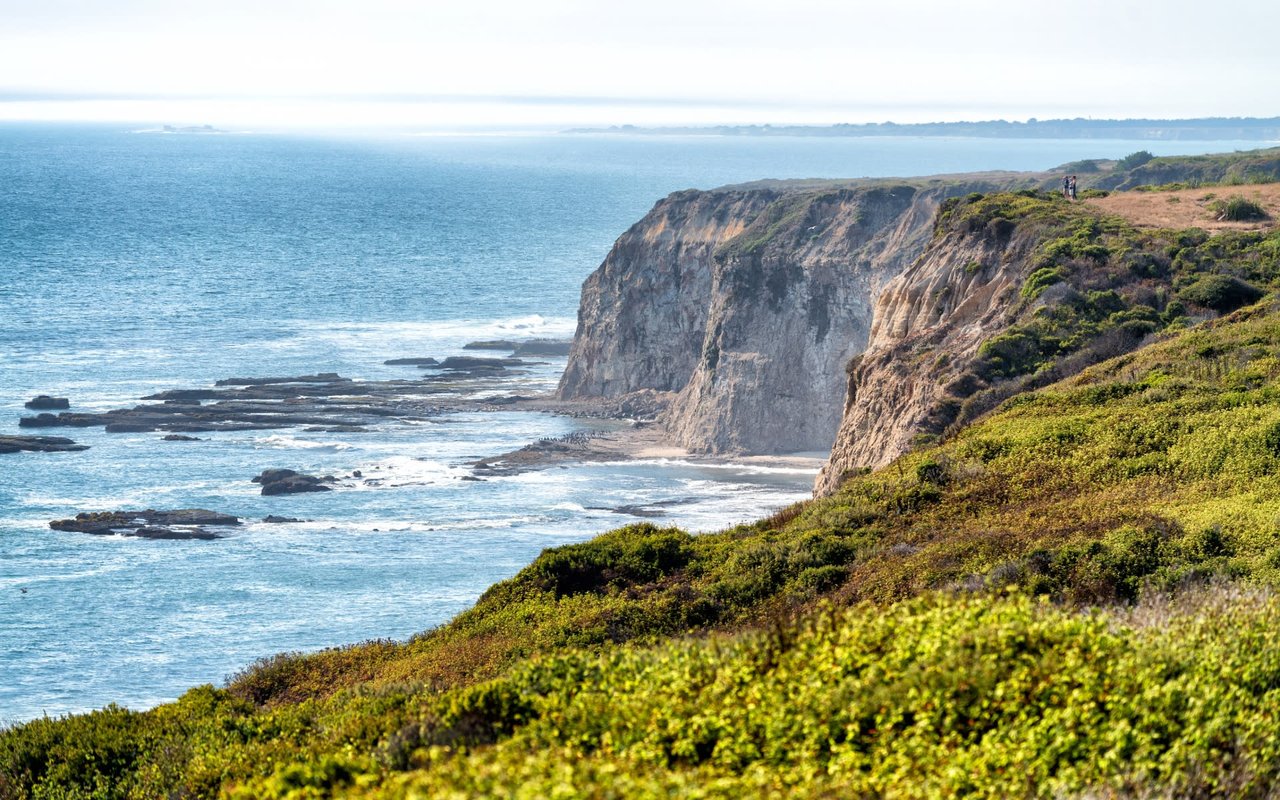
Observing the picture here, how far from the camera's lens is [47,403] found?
262ft

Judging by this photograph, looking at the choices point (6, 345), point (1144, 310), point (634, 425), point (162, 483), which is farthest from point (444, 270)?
point (1144, 310)

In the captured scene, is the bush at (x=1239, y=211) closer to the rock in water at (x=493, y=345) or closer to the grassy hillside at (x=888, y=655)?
the grassy hillside at (x=888, y=655)

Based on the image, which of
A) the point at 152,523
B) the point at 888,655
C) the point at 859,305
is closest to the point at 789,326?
the point at 859,305

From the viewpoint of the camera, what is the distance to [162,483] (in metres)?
63.6

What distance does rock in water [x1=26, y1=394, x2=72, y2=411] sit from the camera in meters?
79.4

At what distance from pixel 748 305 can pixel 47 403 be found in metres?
40.8

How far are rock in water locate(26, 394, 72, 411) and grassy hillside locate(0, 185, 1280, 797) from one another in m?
63.7

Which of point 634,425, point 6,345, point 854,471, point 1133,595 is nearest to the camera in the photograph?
point 1133,595

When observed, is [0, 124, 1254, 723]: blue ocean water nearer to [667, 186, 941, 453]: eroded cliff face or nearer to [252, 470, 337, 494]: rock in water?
[252, 470, 337, 494]: rock in water

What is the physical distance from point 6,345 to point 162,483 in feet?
161

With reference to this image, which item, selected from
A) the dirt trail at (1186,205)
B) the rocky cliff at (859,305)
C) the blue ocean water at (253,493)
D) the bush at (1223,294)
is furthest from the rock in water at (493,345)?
the bush at (1223,294)

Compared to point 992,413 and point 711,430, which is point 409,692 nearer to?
point 992,413

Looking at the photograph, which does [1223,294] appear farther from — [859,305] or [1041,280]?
[859,305]

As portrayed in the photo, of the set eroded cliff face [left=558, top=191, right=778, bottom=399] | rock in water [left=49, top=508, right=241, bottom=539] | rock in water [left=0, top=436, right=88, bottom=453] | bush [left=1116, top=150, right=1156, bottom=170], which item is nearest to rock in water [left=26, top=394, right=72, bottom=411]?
rock in water [left=0, top=436, right=88, bottom=453]
